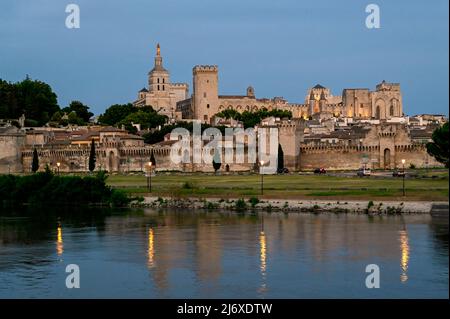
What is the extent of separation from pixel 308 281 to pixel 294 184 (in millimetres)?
22402

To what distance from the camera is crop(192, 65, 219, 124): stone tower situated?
319 feet

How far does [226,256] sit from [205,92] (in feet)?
247

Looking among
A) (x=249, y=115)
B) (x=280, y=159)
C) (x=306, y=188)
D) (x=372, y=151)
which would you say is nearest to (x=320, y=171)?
(x=280, y=159)

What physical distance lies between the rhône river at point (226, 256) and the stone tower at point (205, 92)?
6346 cm

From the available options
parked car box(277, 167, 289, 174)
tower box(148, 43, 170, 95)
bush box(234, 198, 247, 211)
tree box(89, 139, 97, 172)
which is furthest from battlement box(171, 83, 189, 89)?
bush box(234, 198, 247, 211)

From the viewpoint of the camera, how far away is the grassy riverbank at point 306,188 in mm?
35469

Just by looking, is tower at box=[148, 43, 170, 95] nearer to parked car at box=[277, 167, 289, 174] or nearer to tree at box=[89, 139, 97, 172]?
tree at box=[89, 139, 97, 172]

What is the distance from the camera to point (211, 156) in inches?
2370

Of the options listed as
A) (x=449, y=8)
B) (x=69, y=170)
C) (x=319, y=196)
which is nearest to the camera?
(x=449, y=8)

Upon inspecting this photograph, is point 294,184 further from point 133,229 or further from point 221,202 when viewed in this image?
point 133,229

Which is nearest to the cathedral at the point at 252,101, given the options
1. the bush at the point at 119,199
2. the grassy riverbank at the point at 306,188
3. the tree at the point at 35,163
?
the tree at the point at 35,163

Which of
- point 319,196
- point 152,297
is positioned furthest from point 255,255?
point 319,196

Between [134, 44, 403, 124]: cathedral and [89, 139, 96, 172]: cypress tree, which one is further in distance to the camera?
[134, 44, 403, 124]: cathedral
